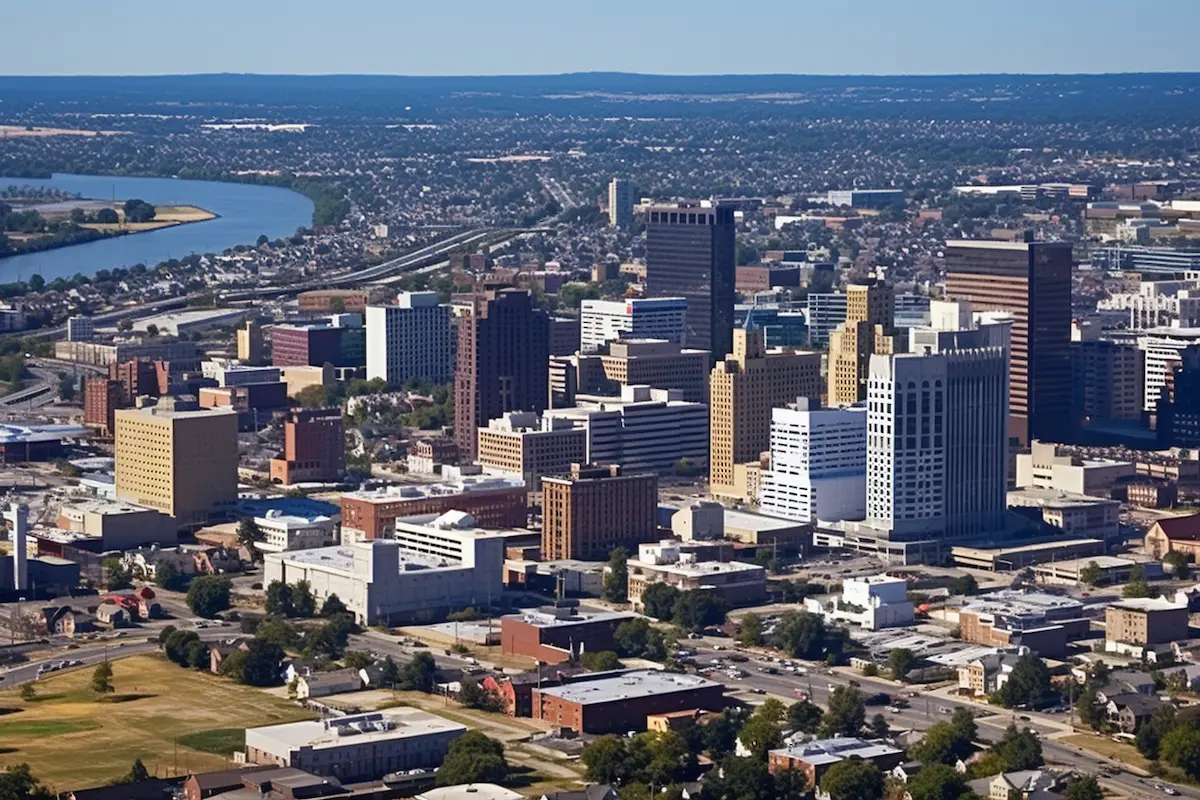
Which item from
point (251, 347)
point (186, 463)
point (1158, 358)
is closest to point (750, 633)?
point (186, 463)

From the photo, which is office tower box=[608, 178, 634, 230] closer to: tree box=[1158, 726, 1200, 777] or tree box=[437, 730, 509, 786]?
tree box=[1158, 726, 1200, 777]

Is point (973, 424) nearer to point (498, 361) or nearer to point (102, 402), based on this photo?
point (498, 361)

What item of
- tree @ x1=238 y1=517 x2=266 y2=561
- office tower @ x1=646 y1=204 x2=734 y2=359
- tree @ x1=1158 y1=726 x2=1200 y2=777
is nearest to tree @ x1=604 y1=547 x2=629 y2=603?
tree @ x1=238 y1=517 x2=266 y2=561

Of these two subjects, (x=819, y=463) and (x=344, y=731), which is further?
(x=819, y=463)

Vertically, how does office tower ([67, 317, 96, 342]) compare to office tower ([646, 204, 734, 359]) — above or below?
below

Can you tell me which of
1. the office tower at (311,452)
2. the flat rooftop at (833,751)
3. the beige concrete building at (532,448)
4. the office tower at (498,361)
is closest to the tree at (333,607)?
the beige concrete building at (532,448)


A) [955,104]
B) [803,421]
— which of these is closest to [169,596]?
[803,421]
